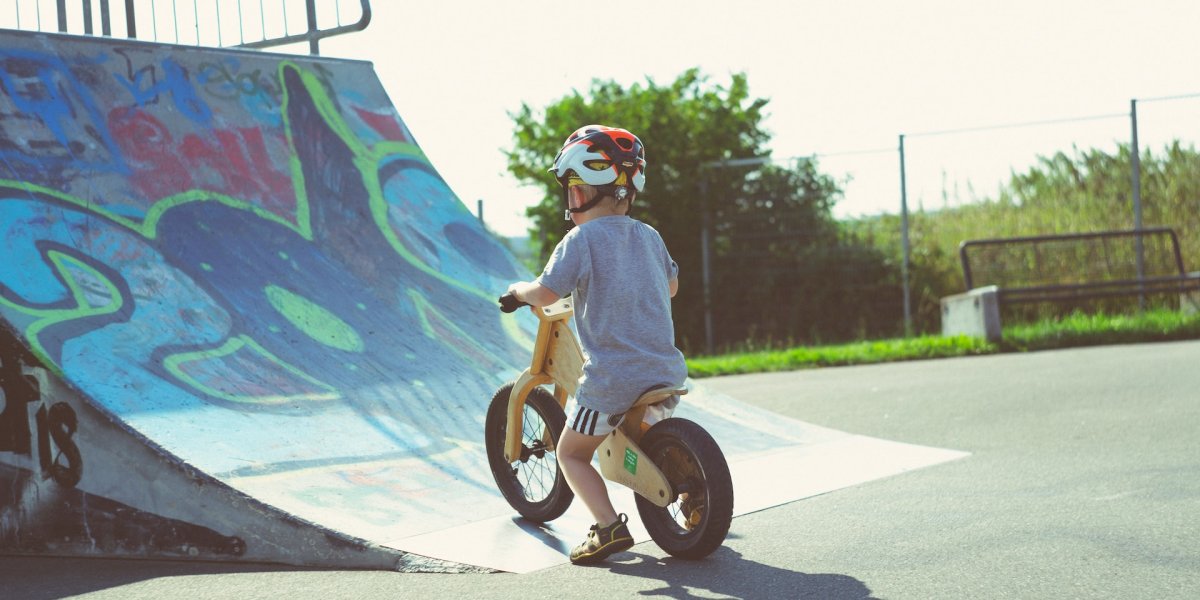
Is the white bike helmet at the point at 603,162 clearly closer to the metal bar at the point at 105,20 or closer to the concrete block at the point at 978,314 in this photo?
the metal bar at the point at 105,20

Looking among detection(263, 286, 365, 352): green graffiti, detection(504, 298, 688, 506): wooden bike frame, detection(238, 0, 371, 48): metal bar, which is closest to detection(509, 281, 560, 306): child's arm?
detection(504, 298, 688, 506): wooden bike frame

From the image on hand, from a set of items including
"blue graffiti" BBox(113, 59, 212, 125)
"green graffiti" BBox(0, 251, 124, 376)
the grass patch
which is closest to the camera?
"green graffiti" BBox(0, 251, 124, 376)

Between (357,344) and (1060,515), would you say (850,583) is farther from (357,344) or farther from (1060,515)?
(357,344)

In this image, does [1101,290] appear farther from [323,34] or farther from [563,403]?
[563,403]

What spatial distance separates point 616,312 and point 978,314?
349 inches

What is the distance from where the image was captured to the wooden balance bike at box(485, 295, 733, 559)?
406 cm

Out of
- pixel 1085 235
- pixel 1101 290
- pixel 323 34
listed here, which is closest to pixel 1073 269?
pixel 1101 290

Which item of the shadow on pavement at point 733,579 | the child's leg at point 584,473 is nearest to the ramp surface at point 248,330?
the child's leg at point 584,473

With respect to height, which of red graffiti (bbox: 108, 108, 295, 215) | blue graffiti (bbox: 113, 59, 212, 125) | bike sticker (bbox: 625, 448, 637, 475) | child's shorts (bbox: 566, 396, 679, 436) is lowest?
bike sticker (bbox: 625, 448, 637, 475)

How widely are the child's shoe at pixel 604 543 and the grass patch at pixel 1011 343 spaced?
780cm

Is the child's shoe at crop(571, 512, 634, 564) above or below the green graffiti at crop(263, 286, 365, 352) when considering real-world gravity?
below

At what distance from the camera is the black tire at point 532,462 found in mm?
4785

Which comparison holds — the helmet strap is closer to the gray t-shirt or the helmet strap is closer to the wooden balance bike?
the gray t-shirt

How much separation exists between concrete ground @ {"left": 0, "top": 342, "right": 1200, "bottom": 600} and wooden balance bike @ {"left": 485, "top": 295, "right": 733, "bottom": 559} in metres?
0.17
